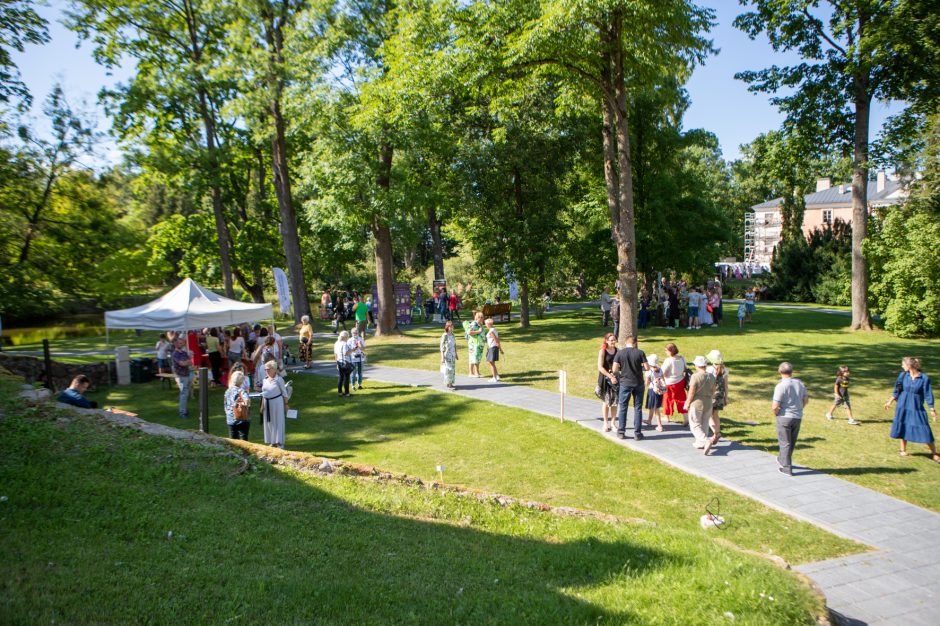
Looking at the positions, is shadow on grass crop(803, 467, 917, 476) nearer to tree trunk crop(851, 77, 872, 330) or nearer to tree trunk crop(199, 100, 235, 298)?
tree trunk crop(851, 77, 872, 330)

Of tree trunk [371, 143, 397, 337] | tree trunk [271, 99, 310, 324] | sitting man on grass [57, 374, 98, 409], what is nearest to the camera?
sitting man on grass [57, 374, 98, 409]

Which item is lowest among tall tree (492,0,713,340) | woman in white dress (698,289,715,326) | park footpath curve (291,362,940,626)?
park footpath curve (291,362,940,626)

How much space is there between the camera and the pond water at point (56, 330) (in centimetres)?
3119

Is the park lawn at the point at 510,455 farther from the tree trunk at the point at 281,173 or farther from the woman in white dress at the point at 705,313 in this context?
the woman in white dress at the point at 705,313

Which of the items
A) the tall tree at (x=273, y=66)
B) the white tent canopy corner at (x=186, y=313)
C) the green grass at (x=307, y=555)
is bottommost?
the green grass at (x=307, y=555)

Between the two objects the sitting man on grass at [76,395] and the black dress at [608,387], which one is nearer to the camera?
the sitting man on grass at [76,395]

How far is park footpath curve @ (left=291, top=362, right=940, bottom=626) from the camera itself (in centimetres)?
575

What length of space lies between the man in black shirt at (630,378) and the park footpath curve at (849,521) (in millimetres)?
301

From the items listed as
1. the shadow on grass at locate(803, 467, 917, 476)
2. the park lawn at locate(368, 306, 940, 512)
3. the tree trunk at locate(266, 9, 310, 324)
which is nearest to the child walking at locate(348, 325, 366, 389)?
the park lawn at locate(368, 306, 940, 512)

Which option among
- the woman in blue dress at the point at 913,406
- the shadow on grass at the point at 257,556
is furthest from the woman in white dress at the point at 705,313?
the shadow on grass at the point at 257,556

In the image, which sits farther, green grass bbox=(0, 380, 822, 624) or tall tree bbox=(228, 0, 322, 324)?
tall tree bbox=(228, 0, 322, 324)

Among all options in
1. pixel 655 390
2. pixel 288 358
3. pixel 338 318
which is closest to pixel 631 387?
pixel 655 390

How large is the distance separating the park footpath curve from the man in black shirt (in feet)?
0.99

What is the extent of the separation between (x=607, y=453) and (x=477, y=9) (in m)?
10.8
